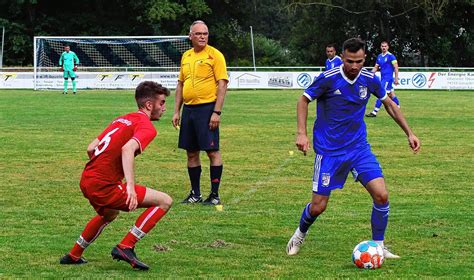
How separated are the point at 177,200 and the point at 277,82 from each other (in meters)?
31.8

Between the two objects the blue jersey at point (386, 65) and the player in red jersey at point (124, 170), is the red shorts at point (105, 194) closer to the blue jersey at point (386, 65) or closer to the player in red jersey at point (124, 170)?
the player in red jersey at point (124, 170)

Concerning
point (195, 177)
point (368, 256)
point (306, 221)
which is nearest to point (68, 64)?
point (195, 177)

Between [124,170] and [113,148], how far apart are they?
338mm

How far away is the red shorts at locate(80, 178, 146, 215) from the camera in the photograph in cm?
657

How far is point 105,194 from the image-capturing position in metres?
6.59

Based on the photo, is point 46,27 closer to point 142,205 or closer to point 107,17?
point 107,17

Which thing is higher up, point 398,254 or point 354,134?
point 354,134

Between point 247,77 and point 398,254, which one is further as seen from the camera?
point 247,77

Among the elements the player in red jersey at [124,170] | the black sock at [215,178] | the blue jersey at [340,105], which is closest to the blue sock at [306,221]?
the blue jersey at [340,105]

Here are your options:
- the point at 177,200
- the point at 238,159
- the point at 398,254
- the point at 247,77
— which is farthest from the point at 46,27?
the point at 398,254

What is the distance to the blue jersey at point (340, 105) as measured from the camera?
7.35 meters

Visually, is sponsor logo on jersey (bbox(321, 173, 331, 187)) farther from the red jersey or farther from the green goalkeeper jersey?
the green goalkeeper jersey

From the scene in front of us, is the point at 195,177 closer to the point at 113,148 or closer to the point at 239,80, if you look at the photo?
the point at 113,148

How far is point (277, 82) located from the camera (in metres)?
42.2
